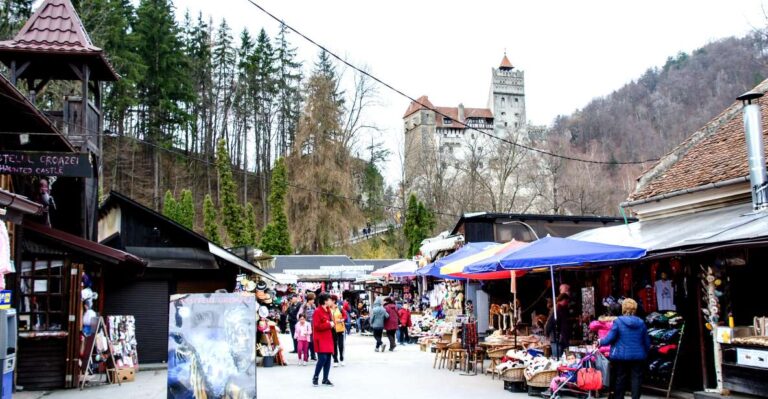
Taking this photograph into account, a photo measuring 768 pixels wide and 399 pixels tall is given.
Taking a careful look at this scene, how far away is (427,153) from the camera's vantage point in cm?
6041

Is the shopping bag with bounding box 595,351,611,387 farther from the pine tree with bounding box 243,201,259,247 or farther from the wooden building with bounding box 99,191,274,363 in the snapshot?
the pine tree with bounding box 243,201,259,247

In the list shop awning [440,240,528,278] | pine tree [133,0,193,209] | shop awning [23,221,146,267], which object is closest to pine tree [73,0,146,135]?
pine tree [133,0,193,209]

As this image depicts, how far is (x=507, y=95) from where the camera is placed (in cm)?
12519

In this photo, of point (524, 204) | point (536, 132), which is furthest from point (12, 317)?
point (536, 132)

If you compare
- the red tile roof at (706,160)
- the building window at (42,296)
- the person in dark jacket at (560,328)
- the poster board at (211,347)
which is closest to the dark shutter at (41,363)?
the building window at (42,296)

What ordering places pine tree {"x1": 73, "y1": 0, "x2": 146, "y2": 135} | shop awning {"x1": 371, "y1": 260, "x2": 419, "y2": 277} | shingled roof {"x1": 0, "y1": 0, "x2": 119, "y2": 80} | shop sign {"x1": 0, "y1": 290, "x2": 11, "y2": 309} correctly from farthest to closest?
pine tree {"x1": 73, "y1": 0, "x2": 146, "y2": 135} < shop awning {"x1": 371, "y1": 260, "x2": 419, "y2": 277} < shingled roof {"x1": 0, "y1": 0, "x2": 119, "y2": 80} < shop sign {"x1": 0, "y1": 290, "x2": 11, "y2": 309}

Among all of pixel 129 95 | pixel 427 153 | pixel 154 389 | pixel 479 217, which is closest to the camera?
pixel 154 389

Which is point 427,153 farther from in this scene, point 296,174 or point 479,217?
point 479,217

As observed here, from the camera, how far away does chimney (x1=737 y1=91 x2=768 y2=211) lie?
1083 cm

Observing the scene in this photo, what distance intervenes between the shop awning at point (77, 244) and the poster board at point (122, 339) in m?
1.47

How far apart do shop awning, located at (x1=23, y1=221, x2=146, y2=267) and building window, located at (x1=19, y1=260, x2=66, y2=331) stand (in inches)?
21.6

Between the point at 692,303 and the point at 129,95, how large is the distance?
148 feet

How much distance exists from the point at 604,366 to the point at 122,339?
33.4ft

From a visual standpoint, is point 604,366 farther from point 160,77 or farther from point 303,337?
point 160,77
